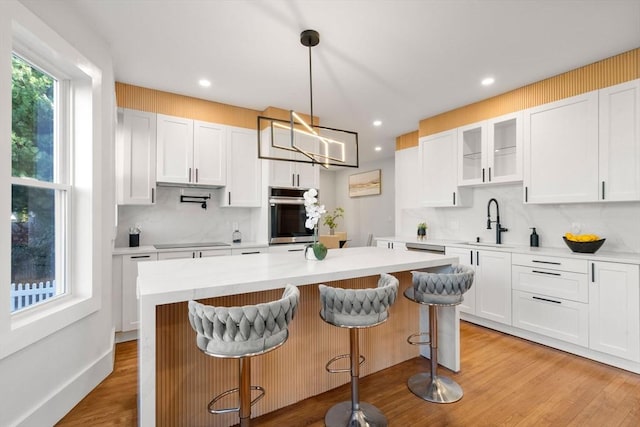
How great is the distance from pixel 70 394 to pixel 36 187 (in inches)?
54.9

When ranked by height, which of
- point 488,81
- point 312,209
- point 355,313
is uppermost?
point 488,81

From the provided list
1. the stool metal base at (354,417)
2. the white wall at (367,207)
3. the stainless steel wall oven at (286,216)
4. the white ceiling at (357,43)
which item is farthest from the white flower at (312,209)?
the white wall at (367,207)

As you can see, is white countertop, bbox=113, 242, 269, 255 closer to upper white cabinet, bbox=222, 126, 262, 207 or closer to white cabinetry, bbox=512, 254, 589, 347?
upper white cabinet, bbox=222, 126, 262, 207

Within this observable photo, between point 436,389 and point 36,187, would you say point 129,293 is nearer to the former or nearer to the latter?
point 36,187

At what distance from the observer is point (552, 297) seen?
288 centimetres

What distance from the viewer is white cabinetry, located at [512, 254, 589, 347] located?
2.70 metres

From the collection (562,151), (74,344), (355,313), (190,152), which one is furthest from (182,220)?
(562,151)

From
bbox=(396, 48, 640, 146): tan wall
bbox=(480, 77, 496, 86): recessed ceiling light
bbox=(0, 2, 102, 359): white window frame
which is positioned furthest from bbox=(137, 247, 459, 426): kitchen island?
bbox=(396, 48, 640, 146): tan wall

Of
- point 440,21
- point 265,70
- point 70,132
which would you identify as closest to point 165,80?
point 265,70

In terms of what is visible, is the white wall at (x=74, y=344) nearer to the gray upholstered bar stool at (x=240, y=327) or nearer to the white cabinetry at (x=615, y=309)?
the gray upholstered bar stool at (x=240, y=327)

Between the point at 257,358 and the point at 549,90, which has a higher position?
the point at 549,90

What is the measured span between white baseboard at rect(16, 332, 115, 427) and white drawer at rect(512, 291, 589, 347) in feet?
12.6

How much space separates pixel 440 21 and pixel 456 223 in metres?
2.86

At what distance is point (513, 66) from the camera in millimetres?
2967
